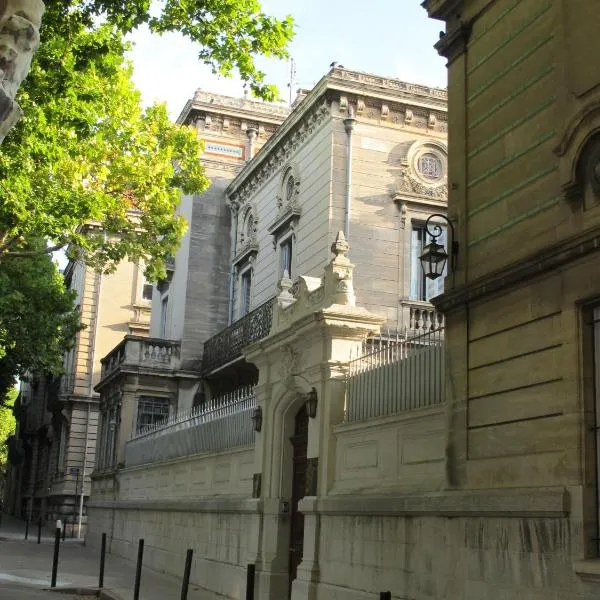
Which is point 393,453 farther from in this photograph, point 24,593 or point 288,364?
point 24,593

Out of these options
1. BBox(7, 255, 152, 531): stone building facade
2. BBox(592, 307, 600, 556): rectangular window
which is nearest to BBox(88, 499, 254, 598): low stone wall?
BBox(592, 307, 600, 556): rectangular window

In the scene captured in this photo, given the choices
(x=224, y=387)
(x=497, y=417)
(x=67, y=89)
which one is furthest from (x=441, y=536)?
(x=224, y=387)

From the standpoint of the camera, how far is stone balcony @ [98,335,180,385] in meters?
27.6

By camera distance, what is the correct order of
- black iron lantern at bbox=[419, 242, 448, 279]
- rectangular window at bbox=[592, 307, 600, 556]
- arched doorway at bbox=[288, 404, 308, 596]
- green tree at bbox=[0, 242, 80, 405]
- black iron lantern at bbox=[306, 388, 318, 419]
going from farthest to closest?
green tree at bbox=[0, 242, 80, 405], arched doorway at bbox=[288, 404, 308, 596], black iron lantern at bbox=[306, 388, 318, 419], black iron lantern at bbox=[419, 242, 448, 279], rectangular window at bbox=[592, 307, 600, 556]

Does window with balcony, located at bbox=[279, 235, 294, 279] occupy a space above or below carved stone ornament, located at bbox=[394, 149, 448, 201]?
below

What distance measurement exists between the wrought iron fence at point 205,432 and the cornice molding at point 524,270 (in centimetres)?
670

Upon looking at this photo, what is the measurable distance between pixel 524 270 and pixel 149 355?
69.2 ft

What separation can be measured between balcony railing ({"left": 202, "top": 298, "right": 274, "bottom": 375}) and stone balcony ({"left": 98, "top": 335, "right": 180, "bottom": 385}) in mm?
1009

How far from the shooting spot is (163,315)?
31.3m

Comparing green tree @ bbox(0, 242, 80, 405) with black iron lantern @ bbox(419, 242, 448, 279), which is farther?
green tree @ bbox(0, 242, 80, 405)

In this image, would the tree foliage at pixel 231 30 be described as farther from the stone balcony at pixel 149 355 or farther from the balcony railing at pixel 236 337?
the stone balcony at pixel 149 355

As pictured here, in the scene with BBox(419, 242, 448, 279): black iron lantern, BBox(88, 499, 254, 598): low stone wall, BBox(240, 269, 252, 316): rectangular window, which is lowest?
BBox(88, 499, 254, 598): low stone wall

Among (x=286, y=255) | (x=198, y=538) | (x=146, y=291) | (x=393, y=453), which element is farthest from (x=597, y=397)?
(x=146, y=291)

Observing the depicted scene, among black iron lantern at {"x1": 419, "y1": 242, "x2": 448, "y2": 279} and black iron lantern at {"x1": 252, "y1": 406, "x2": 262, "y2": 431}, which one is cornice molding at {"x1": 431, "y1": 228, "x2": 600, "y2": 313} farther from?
black iron lantern at {"x1": 252, "y1": 406, "x2": 262, "y2": 431}
